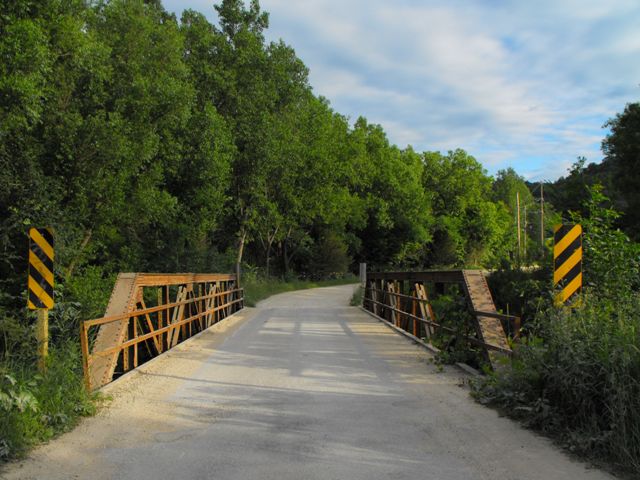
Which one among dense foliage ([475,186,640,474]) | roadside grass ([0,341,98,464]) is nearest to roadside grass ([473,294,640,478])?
dense foliage ([475,186,640,474])

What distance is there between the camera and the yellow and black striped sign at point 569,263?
7.20m

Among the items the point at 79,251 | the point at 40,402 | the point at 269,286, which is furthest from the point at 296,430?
the point at 269,286

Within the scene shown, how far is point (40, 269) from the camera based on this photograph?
21.6 ft

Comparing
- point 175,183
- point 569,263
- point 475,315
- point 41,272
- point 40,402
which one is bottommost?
point 40,402

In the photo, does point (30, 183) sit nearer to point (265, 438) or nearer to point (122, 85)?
point (122, 85)

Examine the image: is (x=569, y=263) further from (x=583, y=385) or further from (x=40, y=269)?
(x=40, y=269)

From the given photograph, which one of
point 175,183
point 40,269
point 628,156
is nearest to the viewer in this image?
point 40,269

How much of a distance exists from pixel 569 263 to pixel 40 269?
6.37 m

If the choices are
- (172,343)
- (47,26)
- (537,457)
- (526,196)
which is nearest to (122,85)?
(47,26)

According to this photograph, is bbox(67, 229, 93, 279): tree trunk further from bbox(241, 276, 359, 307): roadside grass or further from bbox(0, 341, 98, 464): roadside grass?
bbox(0, 341, 98, 464): roadside grass

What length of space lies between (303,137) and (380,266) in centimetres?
2487

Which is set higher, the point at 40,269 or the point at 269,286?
the point at 40,269

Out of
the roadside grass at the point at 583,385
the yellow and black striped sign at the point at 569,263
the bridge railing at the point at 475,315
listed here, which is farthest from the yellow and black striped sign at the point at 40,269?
the yellow and black striped sign at the point at 569,263

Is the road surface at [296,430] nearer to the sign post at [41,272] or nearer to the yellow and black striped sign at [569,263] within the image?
the sign post at [41,272]
